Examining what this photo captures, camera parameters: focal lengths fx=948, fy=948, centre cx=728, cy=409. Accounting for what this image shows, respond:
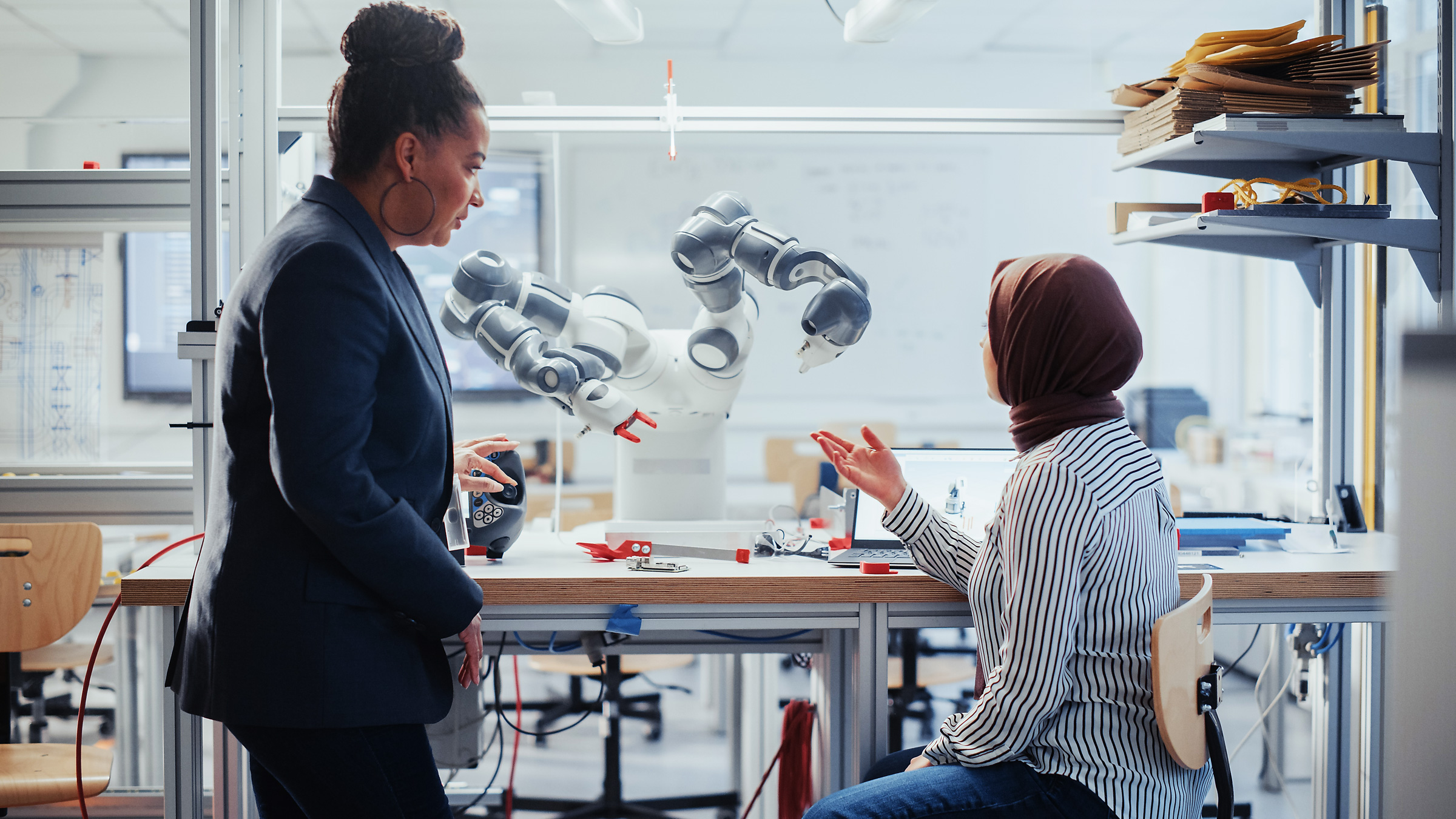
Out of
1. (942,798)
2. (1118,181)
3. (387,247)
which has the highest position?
(1118,181)

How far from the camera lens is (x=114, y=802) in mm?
2336

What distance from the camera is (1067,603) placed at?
1.05m

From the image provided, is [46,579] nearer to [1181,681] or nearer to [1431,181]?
[1181,681]

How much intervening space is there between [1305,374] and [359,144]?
389 centimetres

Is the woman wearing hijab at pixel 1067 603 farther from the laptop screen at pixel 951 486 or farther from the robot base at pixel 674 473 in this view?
the robot base at pixel 674 473

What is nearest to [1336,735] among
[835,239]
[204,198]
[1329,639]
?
[1329,639]

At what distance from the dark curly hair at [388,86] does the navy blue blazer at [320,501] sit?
0.18 ft

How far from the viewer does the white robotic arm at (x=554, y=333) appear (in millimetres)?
1618

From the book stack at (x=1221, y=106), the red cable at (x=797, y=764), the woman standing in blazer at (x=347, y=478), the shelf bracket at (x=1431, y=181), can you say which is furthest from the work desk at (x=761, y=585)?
the book stack at (x=1221, y=106)

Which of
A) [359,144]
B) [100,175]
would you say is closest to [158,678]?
[100,175]

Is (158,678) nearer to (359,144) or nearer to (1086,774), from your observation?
(359,144)

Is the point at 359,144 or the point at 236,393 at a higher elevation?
the point at 359,144

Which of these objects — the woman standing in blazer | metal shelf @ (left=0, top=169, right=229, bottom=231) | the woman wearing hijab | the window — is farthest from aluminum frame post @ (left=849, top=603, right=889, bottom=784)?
the window

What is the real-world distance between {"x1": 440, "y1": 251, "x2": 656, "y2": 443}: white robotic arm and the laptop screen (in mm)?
423
